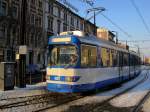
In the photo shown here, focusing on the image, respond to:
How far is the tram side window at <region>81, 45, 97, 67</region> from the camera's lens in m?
16.5

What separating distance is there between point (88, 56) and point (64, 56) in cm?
133

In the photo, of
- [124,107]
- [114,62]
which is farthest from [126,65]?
[124,107]

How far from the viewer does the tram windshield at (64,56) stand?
1616 cm

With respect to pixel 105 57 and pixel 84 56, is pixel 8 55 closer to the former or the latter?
pixel 105 57

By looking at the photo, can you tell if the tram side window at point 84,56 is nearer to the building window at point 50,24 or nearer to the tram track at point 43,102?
the tram track at point 43,102

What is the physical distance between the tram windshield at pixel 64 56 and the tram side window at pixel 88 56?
1.56ft

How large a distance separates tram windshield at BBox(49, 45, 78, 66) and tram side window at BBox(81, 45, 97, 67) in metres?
0.47

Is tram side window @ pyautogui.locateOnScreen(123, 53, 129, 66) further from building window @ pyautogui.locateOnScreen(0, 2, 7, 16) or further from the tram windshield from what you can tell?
building window @ pyautogui.locateOnScreen(0, 2, 7, 16)

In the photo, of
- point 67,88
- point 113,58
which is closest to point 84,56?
point 67,88

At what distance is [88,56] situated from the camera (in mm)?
16984

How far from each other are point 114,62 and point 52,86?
6.95 metres

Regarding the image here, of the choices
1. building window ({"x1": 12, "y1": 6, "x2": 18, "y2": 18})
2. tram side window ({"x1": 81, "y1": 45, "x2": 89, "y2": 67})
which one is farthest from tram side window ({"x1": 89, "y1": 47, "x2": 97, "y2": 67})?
building window ({"x1": 12, "y1": 6, "x2": 18, "y2": 18})

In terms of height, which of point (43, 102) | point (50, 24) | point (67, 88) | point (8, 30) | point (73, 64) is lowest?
point (43, 102)

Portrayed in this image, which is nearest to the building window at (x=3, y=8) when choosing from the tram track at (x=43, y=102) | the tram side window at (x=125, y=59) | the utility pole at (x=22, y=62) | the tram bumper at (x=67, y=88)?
the tram side window at (x=125, y=59)
